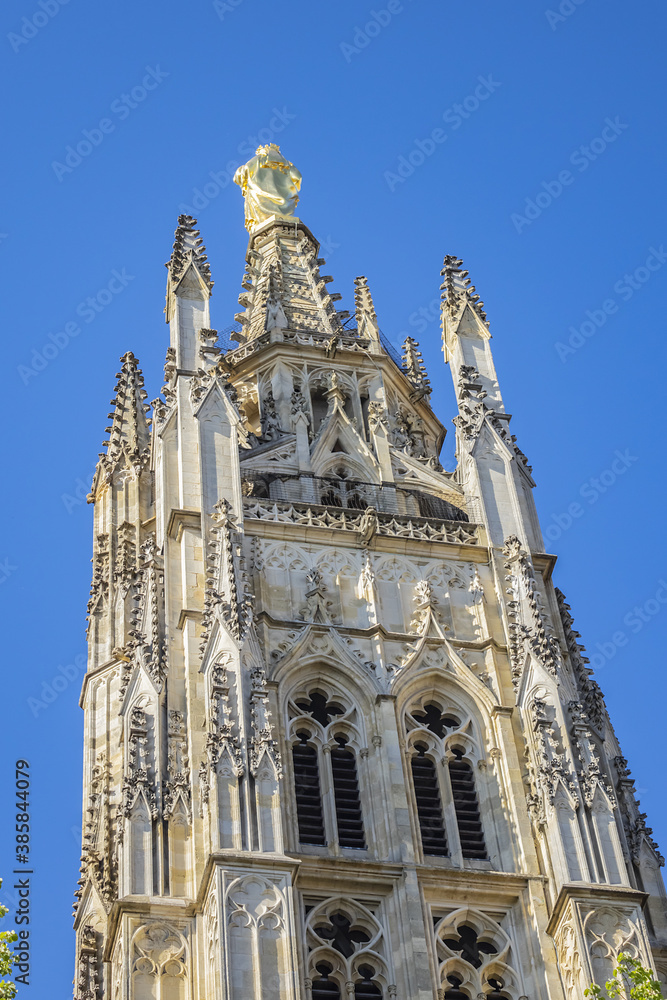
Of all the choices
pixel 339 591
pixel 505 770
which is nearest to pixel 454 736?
pixel 505 770

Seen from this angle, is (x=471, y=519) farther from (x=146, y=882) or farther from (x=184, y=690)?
(x=146, y=882)

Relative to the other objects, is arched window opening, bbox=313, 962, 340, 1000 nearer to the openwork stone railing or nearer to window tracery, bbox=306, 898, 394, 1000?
window tracery, bbox=306, 898, 394, 1000

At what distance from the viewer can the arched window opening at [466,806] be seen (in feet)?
118

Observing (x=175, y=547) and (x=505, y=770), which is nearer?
(x=505, y=770)

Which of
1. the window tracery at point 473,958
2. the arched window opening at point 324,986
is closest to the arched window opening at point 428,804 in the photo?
the window tracery at point 473,958

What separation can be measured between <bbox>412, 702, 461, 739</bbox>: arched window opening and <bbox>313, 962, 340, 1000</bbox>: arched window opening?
5828 millimetres

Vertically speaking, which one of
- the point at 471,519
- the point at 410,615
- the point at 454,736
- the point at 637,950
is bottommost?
the point at 637,950

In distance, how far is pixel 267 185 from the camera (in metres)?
61.2

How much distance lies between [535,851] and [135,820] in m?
6.71

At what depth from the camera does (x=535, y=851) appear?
1401 inches

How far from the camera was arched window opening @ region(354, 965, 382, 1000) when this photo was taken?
109 feet

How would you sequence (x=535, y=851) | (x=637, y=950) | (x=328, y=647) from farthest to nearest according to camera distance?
(x=328, y=647), (x=535, y=851), (x=637, y=950)

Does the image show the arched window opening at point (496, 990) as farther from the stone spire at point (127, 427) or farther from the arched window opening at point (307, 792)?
the stone spire at point (127, 427)

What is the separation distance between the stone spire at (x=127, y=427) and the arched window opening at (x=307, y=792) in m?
12.7
